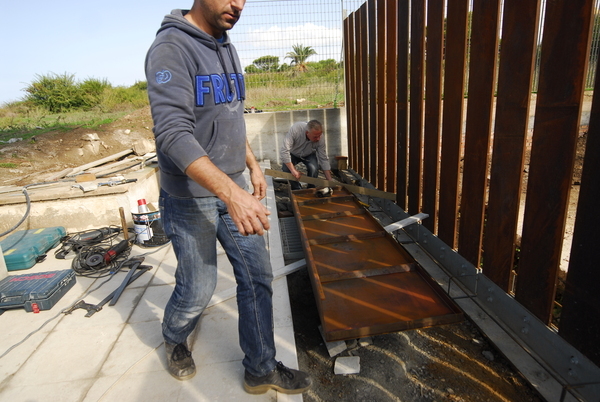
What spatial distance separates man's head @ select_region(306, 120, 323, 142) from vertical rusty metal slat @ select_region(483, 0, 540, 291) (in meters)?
3.82

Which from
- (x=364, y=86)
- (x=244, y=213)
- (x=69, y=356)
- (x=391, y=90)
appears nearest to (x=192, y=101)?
(x=244, y=213)

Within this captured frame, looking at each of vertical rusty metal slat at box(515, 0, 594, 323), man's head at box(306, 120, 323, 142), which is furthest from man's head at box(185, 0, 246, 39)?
man's head at box(306, 120, 323, 142)

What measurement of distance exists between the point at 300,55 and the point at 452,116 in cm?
614

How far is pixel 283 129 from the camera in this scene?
8.79 m

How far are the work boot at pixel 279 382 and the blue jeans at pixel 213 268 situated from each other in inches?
1.7

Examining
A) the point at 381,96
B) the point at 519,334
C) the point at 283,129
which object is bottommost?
the point at 519,334

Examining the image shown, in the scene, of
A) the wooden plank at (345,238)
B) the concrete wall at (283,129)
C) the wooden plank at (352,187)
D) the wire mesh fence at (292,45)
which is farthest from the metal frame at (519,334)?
the wire mesh fence at (292,45)

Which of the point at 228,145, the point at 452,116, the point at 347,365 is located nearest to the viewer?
the point at 228,145

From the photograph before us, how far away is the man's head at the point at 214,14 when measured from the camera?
5.40 feet

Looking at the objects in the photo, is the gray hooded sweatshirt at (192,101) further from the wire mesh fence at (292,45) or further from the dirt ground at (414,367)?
the wire mesh fence at (292,45)

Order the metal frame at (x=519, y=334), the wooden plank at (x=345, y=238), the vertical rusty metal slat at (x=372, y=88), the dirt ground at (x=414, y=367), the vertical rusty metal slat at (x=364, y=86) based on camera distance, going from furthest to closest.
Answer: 1. the vertical rusty metal slat at (x=364, y=86)
2. the vertical rusty metal slat at (x=372, y=88)
3. the wooden plank at (x=345, y=238)
4. the dirt ground at (x=414, y=367)
5. the metal frame at (x=519, y=334)

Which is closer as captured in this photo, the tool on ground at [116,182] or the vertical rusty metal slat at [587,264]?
the vertical rusty metal slat at [587,264]

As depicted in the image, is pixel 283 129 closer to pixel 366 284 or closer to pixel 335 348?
pixel 366 284

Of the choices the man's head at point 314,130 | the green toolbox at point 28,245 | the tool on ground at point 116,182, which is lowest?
the green toolbox at point 28,245
